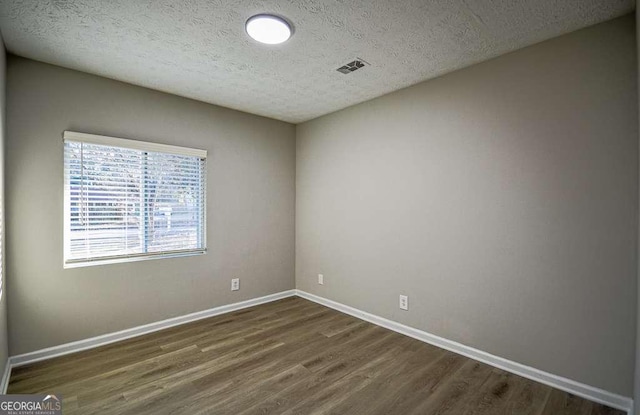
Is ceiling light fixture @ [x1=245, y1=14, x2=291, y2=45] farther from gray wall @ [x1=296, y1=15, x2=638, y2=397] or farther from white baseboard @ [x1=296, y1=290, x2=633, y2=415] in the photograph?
white baseboard @ [x1=296, y1=290, x2=633, y2=415]

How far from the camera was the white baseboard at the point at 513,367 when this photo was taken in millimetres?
2023

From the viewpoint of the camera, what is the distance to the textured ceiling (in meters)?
1.91

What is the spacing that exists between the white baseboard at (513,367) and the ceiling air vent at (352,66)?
2.53 meters

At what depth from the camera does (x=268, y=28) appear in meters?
2.10

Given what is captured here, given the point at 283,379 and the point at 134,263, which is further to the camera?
the point at 134,263

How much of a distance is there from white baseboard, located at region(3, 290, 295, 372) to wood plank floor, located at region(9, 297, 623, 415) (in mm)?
78

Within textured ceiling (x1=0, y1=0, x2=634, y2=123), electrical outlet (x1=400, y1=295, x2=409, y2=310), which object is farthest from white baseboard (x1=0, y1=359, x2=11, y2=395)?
electrical outlet (x1=400, y1=295, x2=409, y2=310)

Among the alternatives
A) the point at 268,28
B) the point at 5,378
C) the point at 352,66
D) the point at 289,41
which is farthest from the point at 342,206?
the point at 5,378

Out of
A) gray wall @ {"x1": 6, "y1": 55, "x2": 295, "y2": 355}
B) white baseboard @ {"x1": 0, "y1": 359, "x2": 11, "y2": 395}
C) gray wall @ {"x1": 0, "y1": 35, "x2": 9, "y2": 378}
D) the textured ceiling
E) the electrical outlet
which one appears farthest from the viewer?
the electrical outlet

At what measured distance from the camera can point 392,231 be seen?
3.31 metres

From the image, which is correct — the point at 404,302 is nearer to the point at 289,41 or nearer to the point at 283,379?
the point at 283,379

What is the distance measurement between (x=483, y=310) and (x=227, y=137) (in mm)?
3246

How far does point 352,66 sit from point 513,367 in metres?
2.77

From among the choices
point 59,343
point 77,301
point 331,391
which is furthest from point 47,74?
point 331,391
